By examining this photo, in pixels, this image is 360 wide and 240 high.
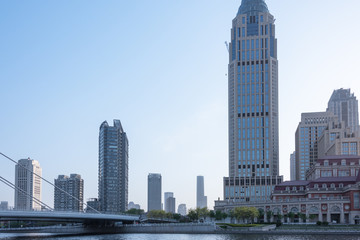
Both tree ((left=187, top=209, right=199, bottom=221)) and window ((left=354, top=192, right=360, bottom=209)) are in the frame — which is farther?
tree ((left=187, top=209, right=199, bottom=221))

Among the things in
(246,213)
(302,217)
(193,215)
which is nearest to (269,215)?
(246,213)

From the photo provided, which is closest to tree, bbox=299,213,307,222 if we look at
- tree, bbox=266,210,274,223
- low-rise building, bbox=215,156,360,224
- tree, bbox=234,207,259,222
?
low-rise building, bbox=215,156,360,224

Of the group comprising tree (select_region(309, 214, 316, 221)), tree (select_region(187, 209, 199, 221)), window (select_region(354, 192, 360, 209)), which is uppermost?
window (select_region(354, 192, 360, 209))

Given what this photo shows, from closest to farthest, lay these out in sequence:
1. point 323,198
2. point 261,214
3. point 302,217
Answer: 1. point 302,217
2. point 323,198
3. point 261,214

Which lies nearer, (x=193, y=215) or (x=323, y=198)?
(x=323, y=198)

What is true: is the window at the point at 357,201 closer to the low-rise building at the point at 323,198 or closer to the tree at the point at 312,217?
the low-rise building at the point at 323,198

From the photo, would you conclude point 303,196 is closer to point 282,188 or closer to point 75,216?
point 282,188

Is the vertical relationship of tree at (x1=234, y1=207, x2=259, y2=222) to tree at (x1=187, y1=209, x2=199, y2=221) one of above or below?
above

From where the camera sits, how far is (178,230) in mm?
140250

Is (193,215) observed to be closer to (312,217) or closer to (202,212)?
(202,212)

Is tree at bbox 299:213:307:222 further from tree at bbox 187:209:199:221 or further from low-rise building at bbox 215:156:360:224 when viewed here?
tree at bbox 187:209:199:221

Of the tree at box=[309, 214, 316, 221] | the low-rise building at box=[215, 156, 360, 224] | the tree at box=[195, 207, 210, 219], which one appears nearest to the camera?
the low-rise building at box=[215, 156, 360, 224]

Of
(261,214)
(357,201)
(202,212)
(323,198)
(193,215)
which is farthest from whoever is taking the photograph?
(193,215)

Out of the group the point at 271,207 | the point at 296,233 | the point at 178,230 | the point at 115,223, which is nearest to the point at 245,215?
the point at 271,207
